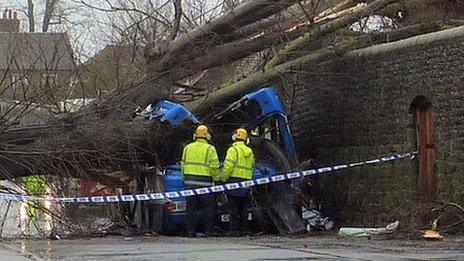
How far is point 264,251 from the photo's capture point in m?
9.38

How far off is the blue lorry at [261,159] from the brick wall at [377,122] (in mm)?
1206

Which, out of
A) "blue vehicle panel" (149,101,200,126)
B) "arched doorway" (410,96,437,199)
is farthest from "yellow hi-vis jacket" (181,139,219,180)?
"arched doorway" (410,96,437,199)

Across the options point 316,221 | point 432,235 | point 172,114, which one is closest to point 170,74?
point 172,114

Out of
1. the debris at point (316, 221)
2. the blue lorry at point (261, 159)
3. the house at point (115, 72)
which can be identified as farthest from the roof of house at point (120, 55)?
the debris at point (316, 221)

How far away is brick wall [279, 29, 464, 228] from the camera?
41.5 ft

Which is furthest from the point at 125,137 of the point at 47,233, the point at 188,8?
the point at 188,8

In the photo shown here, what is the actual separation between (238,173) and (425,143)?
273 cm

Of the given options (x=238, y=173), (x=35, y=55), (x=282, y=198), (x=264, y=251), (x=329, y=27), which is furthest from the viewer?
(x=35, y=55)

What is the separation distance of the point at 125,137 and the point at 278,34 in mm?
3173

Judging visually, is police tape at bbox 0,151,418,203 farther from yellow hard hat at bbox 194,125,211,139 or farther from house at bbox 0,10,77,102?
house at bbox 0,10,77,102

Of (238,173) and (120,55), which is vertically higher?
(120,55)

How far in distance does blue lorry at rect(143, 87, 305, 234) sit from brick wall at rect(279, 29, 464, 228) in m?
1.21

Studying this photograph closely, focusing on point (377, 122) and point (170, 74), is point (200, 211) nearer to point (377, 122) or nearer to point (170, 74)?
point (170, 74)

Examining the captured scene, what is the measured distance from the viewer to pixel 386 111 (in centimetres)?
1412
